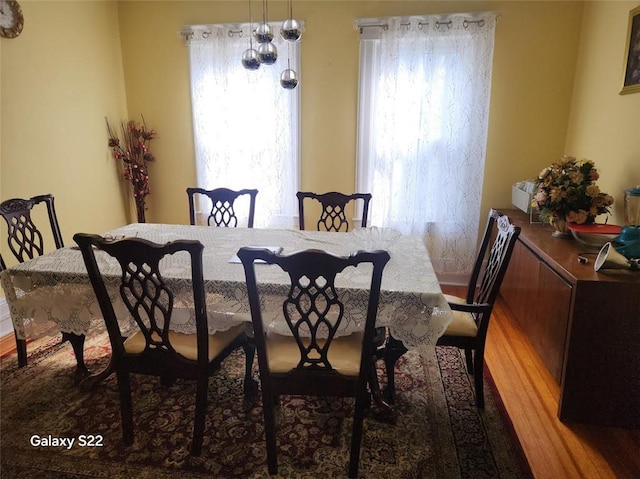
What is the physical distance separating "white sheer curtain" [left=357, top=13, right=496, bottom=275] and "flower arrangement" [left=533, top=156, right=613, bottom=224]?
3.54 ft

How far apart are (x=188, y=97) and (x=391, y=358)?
9.97 feet

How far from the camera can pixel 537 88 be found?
3.31m

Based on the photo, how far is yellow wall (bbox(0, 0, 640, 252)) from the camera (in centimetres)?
283

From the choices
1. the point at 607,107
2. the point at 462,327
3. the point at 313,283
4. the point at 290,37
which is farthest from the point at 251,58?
the point at 607,107

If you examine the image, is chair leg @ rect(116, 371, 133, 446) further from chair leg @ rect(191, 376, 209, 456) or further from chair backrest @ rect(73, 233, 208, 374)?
chair leg @ rect(191, 376, 209, 456)

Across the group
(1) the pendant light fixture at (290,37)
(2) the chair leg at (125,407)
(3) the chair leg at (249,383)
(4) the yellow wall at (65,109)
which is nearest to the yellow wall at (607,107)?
(1) the pendant light fixture at (290,37)

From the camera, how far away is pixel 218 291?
68.6 inches

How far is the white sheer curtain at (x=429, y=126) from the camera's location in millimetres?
3291

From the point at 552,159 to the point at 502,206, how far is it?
1.76 ft

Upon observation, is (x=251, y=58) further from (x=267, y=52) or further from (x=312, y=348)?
(x=312, y=348)

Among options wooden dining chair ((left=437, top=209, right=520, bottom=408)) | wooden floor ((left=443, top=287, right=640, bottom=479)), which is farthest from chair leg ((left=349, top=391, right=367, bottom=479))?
wooden floor ((left=443, top=287, right=640, bottom=479))

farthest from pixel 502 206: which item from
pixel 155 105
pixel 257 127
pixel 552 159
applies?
pixel 155 105

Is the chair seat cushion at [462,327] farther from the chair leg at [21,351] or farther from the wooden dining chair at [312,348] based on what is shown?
the chair leg at [21,351]

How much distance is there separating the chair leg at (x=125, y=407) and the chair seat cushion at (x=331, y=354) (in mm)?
632
